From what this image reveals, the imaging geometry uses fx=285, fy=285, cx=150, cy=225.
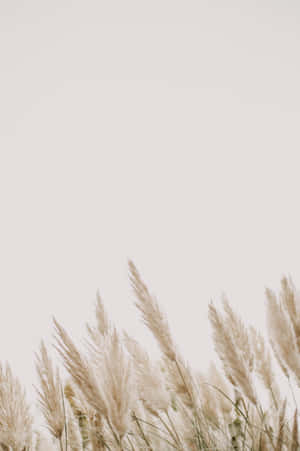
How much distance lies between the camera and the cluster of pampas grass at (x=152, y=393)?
66 cm

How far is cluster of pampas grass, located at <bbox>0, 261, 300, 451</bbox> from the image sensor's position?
665 mm

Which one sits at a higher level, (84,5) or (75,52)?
(84,5)

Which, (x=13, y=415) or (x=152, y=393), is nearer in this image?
(x=13, y=415)

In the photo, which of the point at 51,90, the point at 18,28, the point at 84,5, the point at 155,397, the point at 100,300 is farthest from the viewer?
the point at 84,5

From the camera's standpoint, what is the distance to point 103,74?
13675 centimetres

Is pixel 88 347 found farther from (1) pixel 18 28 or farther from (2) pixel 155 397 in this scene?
(1) pixel 18 28

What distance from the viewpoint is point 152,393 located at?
1.01 meters

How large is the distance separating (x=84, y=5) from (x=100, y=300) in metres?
210

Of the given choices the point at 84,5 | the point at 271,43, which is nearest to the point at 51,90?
the point at 84,5

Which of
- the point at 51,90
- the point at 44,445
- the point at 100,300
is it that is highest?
the point at 51,90

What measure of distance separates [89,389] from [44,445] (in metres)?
0.63

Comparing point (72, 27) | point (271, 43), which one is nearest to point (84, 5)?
point (72, 27)

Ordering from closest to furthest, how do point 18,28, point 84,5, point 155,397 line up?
1. point 155,397
2. point 18,28
3. point 84,5

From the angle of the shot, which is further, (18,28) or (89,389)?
(18,28)
